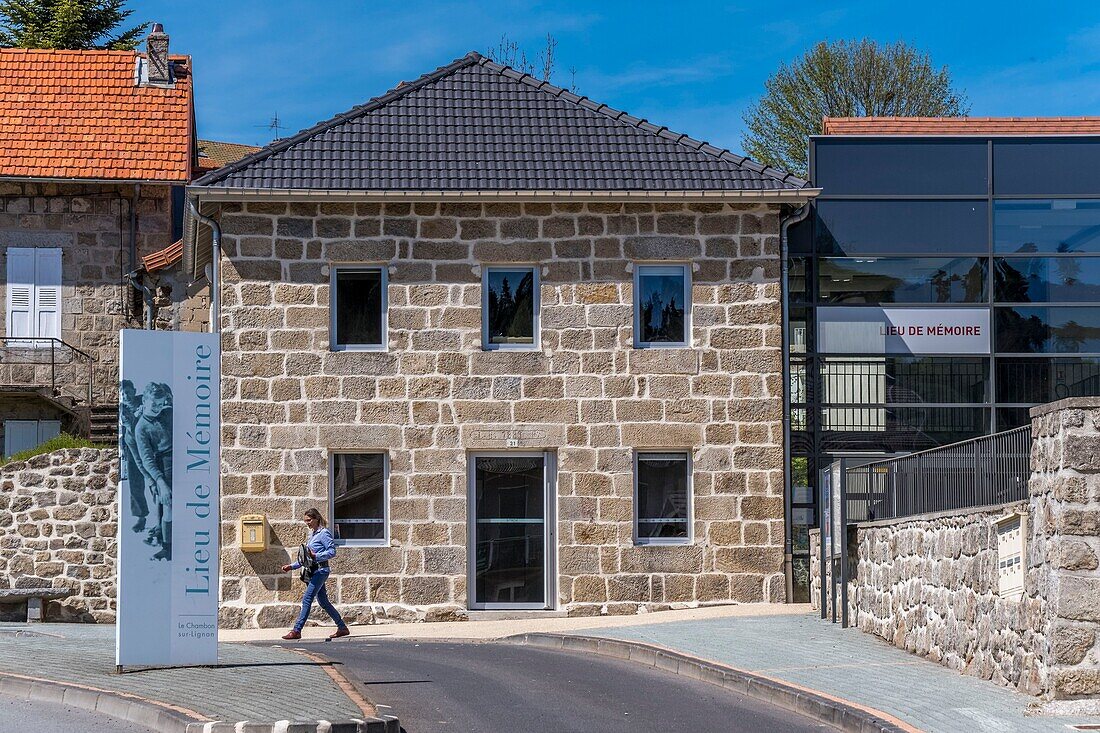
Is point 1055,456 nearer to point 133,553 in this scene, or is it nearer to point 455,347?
point 133,553

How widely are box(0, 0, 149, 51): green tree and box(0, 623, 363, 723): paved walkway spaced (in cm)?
2795

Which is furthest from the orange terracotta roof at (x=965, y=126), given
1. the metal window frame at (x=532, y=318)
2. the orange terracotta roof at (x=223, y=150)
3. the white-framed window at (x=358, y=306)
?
the orange terracotta roof at (x=223, y=150)

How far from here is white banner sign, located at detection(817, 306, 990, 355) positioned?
833 inches

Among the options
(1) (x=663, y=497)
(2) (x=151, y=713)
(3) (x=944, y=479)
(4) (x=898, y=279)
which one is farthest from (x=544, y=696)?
(4) (x=898, y=279)

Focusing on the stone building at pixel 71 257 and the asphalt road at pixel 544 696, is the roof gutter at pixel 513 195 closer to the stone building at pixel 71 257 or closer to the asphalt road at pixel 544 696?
the stone building at pixel 71 257

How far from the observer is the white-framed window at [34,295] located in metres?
26.6

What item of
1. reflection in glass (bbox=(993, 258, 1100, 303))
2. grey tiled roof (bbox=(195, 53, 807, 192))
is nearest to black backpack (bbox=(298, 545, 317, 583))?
grey tiled roof (bbox=(195, 53, 807, 192))

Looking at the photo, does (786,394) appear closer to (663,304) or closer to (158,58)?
(663,304)

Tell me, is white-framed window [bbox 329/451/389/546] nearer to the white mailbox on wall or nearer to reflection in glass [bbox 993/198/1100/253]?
reflection in glass [bbox 993/198/1100/253]

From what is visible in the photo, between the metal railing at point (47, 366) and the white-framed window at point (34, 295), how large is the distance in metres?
0.06

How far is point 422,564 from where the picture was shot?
19984 millimetres

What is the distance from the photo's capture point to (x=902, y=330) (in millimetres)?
21203

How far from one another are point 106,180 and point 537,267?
10.2 meters

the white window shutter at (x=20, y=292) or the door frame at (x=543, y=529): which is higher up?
the white window shutter at (x=20, y=292)
